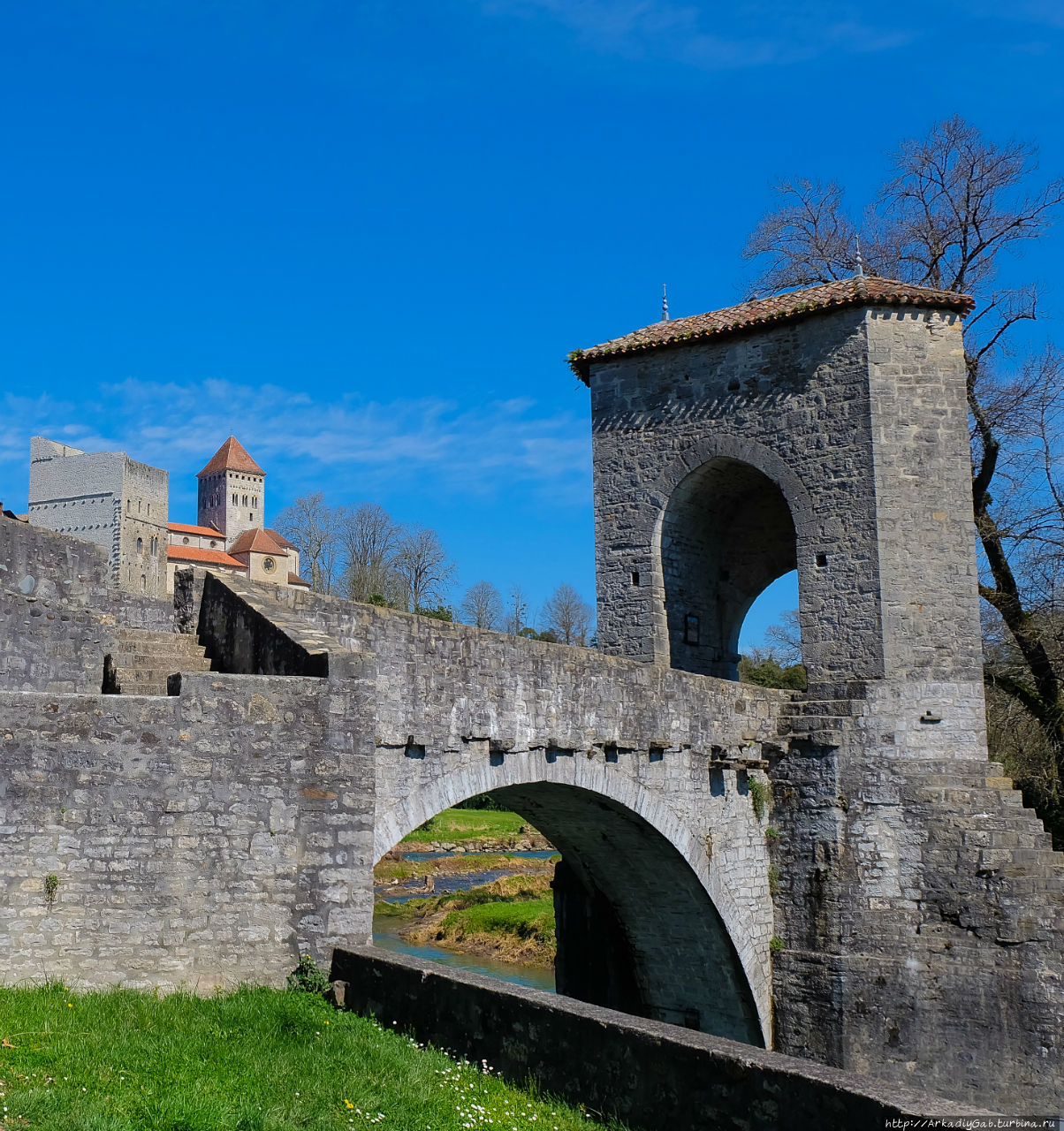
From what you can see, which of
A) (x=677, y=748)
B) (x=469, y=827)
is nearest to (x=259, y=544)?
(x=469, y=827)

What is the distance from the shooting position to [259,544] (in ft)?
235

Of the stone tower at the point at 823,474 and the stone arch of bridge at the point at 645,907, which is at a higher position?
the stone tower at the point at 823,474

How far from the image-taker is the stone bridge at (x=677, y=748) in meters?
6.40

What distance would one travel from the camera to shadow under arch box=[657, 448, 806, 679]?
1580 cm

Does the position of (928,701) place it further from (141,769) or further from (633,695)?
(141,769)

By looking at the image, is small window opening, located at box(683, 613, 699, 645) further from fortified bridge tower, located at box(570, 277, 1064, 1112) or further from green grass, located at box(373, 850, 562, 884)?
green grass, located at box(373, 850, 562, 884)

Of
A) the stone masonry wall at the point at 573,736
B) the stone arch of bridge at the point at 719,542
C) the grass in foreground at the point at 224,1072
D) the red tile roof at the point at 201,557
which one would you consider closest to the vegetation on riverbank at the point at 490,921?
the stone arch of bridge at the point at 719,542

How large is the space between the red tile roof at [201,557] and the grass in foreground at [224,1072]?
60.8 meters

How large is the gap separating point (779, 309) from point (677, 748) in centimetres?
621

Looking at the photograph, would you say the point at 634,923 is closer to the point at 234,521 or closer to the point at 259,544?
the point at 259,544

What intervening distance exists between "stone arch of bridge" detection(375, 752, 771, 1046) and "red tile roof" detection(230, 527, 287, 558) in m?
58.6

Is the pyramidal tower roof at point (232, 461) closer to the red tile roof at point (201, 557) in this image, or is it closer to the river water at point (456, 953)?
the red tile roof at point (201, 557)

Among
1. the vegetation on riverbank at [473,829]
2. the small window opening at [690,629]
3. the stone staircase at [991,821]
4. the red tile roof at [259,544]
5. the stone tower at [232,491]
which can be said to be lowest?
the vegetation on riverbank at [473,829]

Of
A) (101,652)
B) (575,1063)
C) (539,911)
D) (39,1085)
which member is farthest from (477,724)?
(539,911)
